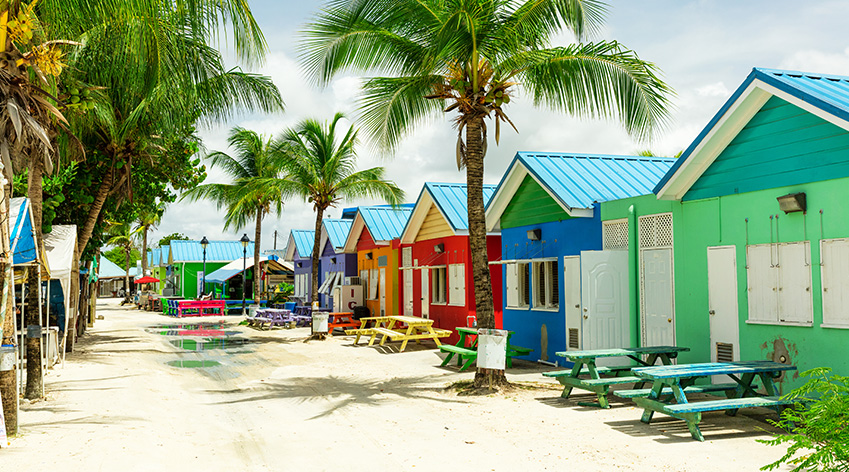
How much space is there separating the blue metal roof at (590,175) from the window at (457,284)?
3.38 m

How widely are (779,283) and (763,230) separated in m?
0.75

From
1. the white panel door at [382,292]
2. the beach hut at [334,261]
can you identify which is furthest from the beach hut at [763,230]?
the beach hut at [334,261]

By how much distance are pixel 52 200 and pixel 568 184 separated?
1053 cm

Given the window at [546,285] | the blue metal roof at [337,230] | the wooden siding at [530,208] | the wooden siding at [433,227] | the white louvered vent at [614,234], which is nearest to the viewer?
the white louvered vent at [614,234]

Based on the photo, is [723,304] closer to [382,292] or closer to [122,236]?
[382,292]

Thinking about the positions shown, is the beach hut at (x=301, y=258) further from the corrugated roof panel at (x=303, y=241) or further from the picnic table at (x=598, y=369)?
the picnic table at (x=598, y=369)

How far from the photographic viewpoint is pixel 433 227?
19.8 meters

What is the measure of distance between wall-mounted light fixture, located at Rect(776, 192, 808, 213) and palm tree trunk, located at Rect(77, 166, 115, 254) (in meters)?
13.6

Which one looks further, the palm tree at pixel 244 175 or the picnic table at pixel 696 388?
the palm tree at pixel 244 175

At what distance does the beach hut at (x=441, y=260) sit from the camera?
696 inches

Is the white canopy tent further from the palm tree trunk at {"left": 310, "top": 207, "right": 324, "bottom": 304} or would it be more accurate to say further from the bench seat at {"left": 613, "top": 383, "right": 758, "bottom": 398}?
the bench seat at {"left": 613, "top": 383, "right": 758, "bottom": 398}

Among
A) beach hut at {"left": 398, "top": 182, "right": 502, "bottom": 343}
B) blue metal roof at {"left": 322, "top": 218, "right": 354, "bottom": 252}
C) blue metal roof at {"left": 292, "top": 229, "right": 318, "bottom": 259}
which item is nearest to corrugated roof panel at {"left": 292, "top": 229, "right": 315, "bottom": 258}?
blue metal roof at {"left": 292, "top": 229, "right": 318, "bottom": 259}

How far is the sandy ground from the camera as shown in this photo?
6.43 metres

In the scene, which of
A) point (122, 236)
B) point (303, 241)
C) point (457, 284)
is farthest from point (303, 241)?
point (457, 284)
